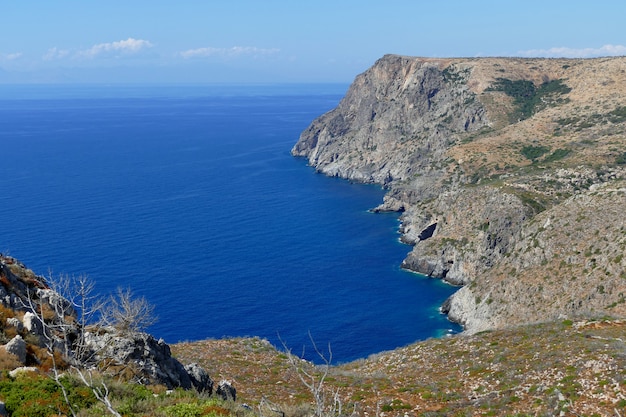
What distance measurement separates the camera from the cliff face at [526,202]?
7856cm

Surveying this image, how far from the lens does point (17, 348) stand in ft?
72.7

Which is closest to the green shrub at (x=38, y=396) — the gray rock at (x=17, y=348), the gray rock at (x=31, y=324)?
the gray rock at (x=17, y=348)

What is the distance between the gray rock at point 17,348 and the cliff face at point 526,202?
4041 centimetres

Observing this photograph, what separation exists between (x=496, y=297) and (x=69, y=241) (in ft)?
279

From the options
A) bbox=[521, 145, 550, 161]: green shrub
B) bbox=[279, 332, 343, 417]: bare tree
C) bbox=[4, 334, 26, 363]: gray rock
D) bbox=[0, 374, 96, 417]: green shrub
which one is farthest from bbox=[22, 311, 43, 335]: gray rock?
bbox=[521, 145, 550, 161]: green shrub

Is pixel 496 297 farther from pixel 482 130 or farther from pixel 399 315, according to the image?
pixel 482 130

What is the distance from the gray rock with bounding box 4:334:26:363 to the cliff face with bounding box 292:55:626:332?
4041 centimetres

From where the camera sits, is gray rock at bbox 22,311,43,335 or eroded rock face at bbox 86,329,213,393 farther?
eroded rock face at bbox 86,329,213,393

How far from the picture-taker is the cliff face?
78.6 m

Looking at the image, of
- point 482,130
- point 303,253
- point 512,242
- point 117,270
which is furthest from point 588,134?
point 117,270

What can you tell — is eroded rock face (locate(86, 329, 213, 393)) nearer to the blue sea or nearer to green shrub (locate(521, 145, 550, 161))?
the blue sea

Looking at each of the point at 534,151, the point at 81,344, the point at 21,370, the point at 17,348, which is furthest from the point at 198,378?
the point at 534,151

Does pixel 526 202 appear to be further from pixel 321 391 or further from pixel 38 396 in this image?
pixel 38 396

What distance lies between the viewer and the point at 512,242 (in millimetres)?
103125
